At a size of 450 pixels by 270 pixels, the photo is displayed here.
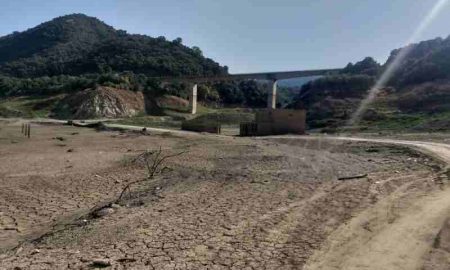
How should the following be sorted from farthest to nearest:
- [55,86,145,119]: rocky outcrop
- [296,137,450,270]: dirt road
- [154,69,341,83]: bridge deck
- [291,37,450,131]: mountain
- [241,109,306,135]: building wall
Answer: [154,69,341,83]: bridge deck
[55,86,145,119]: rocky outcrop
[291,37,450,131]: mountain
[241,109,306,135]: building wall
[296,137,450,270]: dirt road

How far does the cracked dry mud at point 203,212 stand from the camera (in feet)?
29.6

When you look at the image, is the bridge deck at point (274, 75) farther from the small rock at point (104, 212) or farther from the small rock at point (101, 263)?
the small rock at point (101, 263)

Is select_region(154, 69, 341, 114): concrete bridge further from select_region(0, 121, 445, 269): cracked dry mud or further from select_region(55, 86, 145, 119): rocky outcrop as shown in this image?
select_region(0, 121, 445, 269): cracked dry mud

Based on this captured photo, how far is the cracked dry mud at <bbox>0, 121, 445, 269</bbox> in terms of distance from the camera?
9.01 metres

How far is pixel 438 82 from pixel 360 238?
279 feet

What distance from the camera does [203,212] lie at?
1262 cm

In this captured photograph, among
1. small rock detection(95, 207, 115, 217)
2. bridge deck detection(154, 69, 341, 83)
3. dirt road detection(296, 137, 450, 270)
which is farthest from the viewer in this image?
bridge deck detection(154, 69, 341, 83)

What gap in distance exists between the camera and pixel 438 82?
85750 mm

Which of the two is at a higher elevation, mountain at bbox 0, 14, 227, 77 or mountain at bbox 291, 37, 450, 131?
mountain at bbox 0, 14, 227, 77

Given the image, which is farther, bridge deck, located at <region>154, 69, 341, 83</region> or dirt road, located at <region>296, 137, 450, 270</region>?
bridge deck, located at <region>154, 69, 341, 83</region>

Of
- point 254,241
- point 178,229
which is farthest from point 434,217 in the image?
point 178,229

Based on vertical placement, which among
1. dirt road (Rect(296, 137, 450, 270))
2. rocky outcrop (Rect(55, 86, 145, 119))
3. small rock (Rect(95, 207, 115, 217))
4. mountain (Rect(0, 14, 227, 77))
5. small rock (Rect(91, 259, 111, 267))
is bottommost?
small rock (Rect(95, 207, 115, 217))

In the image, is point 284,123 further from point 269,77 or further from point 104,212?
point 269,77

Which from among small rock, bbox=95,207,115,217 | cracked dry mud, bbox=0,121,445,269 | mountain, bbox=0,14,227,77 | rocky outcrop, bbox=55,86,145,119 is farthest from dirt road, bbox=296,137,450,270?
mountain, bbox=0,14,227,77
